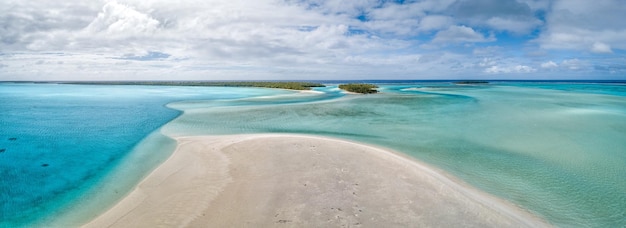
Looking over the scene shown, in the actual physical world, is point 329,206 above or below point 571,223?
above

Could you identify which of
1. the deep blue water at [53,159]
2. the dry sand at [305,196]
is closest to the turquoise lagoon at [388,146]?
the deep blue water at [53,159]

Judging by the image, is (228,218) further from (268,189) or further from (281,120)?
(281,120)

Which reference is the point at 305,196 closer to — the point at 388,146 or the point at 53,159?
the point at 388,146

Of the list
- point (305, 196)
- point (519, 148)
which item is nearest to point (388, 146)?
point (519, 148)

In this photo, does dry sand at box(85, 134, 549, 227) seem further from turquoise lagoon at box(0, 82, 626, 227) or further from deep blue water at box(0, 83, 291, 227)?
deep blue water at box(0, 83, 291, 227)

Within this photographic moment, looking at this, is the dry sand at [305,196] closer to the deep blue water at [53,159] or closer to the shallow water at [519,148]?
the shallow water at [519,148]

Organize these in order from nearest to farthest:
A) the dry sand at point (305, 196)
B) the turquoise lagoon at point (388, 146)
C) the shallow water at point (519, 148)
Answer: the dry sand at point (305, 196)
the turquoise lagoon at point (388, 146)
the shallow water at point (519, 148)

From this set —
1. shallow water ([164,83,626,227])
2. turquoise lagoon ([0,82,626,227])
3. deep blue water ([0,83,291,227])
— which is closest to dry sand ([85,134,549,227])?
turquoise lagoon ([0,82,626,227])

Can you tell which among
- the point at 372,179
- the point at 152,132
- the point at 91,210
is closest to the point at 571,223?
the point at 372,179

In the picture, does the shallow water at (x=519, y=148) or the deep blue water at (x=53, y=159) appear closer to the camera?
the deep blue water at (x=53, y=159)

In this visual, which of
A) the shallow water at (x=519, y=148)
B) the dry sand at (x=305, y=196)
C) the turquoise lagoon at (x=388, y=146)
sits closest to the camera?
the dry sand at (x=305, y=196)
